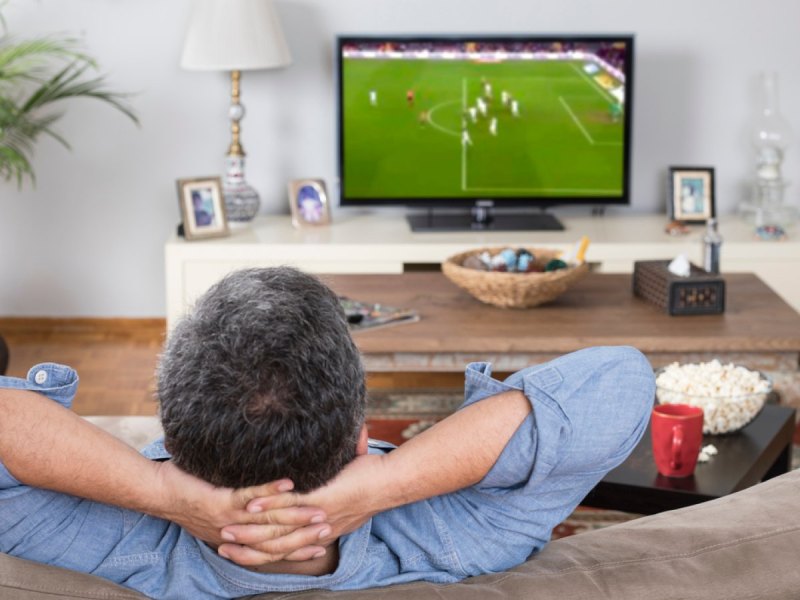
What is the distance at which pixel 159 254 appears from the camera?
4910 millimetres

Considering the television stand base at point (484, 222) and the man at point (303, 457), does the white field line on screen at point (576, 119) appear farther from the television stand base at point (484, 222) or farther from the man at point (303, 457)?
the man at point (303, 457)

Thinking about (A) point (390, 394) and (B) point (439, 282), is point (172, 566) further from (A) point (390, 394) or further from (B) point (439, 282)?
Answer: (A) point (390, 394)

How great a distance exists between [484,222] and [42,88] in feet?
5.54

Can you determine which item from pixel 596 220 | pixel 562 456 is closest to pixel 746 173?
pixel 596 220

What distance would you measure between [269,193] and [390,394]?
1141mm

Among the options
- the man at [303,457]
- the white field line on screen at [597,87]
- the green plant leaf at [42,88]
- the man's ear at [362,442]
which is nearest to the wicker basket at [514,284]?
the white field line on screen at [597,87]

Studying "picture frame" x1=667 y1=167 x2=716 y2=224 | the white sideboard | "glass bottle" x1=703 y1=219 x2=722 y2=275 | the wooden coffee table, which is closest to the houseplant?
the white sideboard

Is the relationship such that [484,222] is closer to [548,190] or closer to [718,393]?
[548,190]

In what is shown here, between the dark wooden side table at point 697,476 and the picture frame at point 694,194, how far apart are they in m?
2.28

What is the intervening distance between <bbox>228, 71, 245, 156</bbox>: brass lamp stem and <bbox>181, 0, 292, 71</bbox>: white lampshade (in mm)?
115

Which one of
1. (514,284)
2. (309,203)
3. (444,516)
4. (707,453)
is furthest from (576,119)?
(444,516)

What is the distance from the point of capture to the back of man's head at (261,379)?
3.64ft

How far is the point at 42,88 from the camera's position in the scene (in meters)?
4.54

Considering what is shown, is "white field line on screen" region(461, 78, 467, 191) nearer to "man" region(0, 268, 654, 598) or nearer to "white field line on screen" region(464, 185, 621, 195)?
"white field line on screen" region(464, 185, 621, 195)
